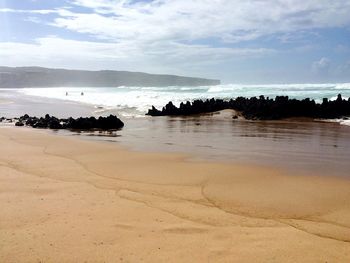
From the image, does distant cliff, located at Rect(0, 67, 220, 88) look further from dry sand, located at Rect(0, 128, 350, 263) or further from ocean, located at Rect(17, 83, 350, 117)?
dry sand, located at Rect(0, 128, 350, 263)

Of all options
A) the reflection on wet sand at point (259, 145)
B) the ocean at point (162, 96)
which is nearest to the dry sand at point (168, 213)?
the reflection on wet sand at point (259, 145)

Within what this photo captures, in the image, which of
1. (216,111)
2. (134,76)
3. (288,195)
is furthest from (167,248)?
(134,76)

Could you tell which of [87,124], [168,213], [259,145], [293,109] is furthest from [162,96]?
[168,213]

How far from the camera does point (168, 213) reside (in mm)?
4898

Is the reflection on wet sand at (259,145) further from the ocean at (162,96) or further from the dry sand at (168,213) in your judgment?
the ocean at (162,96)

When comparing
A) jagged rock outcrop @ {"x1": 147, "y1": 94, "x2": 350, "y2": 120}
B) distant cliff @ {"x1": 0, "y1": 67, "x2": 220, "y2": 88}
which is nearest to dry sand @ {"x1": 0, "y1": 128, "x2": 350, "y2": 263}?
jagged rock outcrop @ {"x1": 147, "y1": 94, "x2": 350, "y2": 120}

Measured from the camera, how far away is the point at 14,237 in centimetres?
404

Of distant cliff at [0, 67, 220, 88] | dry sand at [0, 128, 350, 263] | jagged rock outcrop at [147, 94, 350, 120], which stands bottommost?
dry sand at [0, 128, 350, 263]

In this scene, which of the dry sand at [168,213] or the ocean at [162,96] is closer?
the dry sand at [168,213]

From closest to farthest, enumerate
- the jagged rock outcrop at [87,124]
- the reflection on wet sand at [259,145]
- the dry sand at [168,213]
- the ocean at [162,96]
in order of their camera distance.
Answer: the dry sand at [168,213] < the reflection on wet sand at [259,145] < the jagged rock outcrop at [87,124] < the ocean at [162,96]

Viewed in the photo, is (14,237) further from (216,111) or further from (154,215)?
(216,111)

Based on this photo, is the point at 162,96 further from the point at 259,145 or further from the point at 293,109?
the point at 259,145

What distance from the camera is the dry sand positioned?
12.3ft

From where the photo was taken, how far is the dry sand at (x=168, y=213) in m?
3.76
